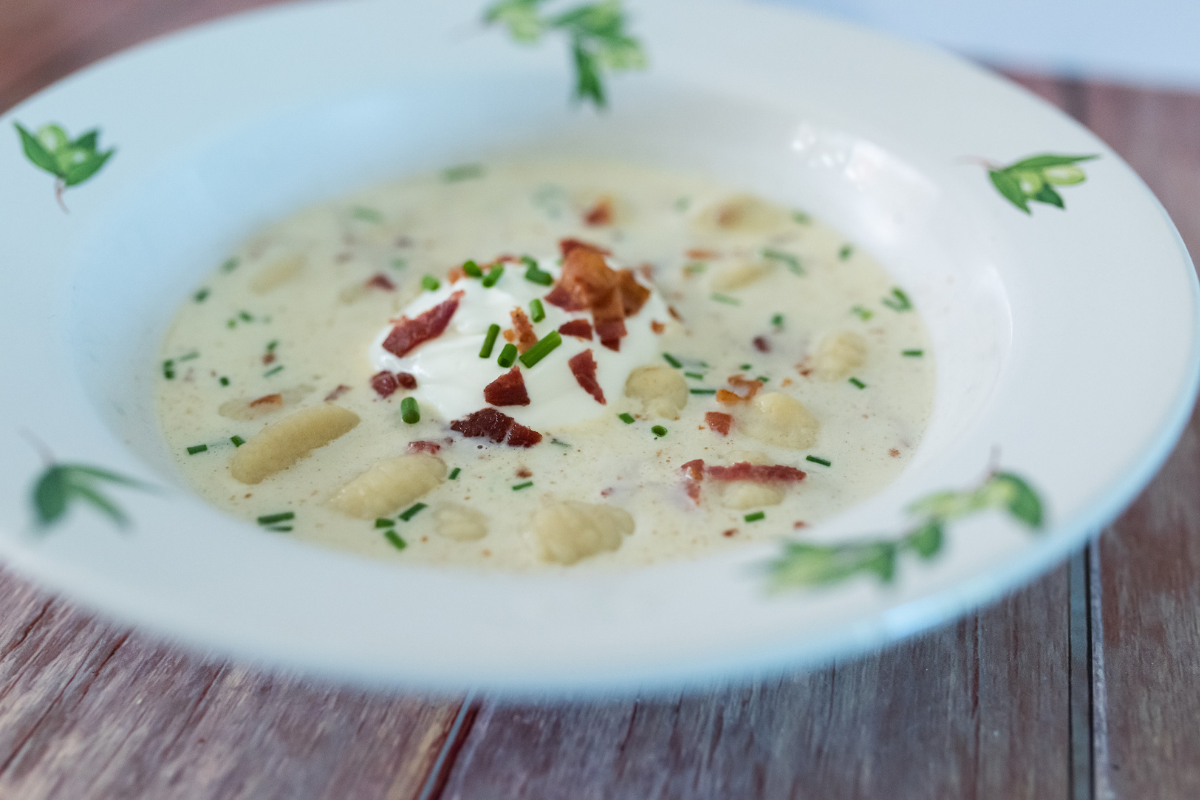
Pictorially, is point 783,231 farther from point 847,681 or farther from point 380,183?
point 847,681

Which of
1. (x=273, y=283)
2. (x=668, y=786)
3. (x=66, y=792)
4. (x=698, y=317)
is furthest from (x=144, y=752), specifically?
(x=698, y=317)

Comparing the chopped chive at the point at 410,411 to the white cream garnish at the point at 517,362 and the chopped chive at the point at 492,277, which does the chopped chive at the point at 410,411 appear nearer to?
the white cream garnish at the point at 517,362

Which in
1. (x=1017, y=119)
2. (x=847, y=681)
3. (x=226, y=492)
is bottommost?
(x=847, y=681)

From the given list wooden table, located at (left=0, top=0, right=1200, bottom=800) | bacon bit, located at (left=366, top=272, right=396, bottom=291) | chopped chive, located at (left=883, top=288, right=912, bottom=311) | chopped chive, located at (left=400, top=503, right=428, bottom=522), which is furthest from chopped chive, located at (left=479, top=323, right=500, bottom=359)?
chopped chive, located at (left=883, top=288, right=912, bottom=311)

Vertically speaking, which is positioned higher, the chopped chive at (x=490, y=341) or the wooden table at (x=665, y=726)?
the chopped chive at (x=490, y=341)

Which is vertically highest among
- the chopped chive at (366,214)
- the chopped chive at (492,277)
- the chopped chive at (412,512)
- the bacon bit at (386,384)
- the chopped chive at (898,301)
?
the chopped chive at (492,277)

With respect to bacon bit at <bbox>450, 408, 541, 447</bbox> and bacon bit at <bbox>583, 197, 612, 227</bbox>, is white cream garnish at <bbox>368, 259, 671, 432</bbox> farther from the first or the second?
bacon bit at <bbox>583, 197, 612, 227</bbox>

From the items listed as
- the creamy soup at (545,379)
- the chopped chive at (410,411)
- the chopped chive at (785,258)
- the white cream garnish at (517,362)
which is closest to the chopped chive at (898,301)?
the creamy soup at (545,379)
